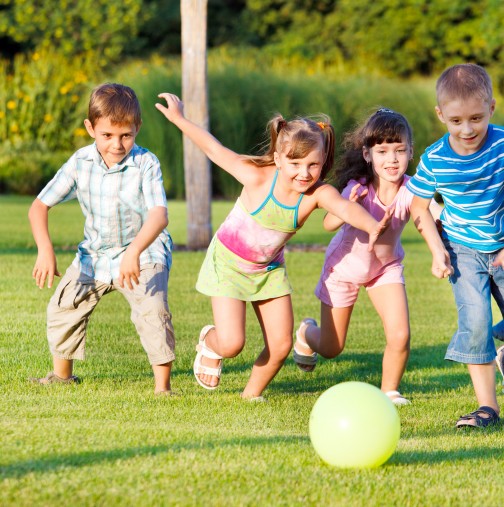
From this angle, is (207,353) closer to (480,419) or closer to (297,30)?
(480,419)

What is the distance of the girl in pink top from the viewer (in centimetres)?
596

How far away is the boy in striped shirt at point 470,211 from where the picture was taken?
527cm

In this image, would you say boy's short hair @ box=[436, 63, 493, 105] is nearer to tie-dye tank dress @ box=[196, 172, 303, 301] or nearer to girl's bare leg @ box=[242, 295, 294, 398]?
tie-dye tank dress @ box=[196, 172, 303, 301]

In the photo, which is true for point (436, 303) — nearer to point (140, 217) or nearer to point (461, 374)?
point (461, 374)

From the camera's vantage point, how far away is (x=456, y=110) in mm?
5227

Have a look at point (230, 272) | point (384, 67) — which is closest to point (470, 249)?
point (230, 272)

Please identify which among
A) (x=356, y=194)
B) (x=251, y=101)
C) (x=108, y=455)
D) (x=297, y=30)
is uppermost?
(x=356, y=194)

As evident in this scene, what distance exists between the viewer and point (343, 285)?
6250 millimetres

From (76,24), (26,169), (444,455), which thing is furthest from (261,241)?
(76,24)

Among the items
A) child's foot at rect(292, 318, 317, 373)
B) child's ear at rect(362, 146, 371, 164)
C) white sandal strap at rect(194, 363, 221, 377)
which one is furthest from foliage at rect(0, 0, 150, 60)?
white sandal strap at rect(194, 363, 221, 377)

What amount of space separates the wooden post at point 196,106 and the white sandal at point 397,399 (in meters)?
8.36

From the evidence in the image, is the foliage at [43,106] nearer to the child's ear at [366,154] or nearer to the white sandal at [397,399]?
the child's ear at [366,154]

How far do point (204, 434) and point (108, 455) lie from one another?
627 millimetres

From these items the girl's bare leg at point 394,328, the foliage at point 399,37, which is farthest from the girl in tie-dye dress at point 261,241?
the foliage at point 399,37
